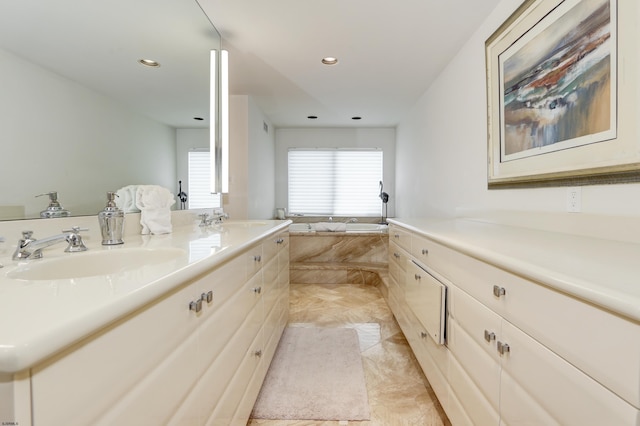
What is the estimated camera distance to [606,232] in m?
1.13

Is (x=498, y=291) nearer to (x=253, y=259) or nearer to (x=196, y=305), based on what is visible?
(x=196, y=305)

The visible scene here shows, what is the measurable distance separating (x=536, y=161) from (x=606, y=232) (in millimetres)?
473

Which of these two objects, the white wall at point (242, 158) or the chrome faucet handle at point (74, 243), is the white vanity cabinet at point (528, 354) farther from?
the white wall at point (242, 158)

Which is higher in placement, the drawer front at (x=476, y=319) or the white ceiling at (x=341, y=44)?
the white ceiling at (x=341, y=44)

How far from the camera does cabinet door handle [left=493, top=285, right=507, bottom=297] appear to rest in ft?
2.85

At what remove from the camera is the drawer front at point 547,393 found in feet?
1.79

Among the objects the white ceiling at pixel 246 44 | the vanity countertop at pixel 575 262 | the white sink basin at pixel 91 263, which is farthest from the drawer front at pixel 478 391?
the white ceiling at pixel 246 44

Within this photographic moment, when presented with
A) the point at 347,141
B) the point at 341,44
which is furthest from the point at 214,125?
the point at 347,141

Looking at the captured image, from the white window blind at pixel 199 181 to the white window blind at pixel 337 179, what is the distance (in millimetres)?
2904

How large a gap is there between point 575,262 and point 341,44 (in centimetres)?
218

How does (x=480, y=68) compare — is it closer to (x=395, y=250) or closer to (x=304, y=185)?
(x=395, y=250)

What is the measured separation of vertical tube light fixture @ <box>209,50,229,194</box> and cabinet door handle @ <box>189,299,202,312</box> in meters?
1.63

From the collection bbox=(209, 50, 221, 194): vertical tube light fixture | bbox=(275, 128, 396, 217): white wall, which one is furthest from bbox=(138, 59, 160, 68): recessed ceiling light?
bbox=(275, 128, 396, 217): white wall

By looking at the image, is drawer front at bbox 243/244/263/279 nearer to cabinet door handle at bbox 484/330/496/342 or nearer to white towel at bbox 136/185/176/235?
white towel at bbox 136/185/176/235
